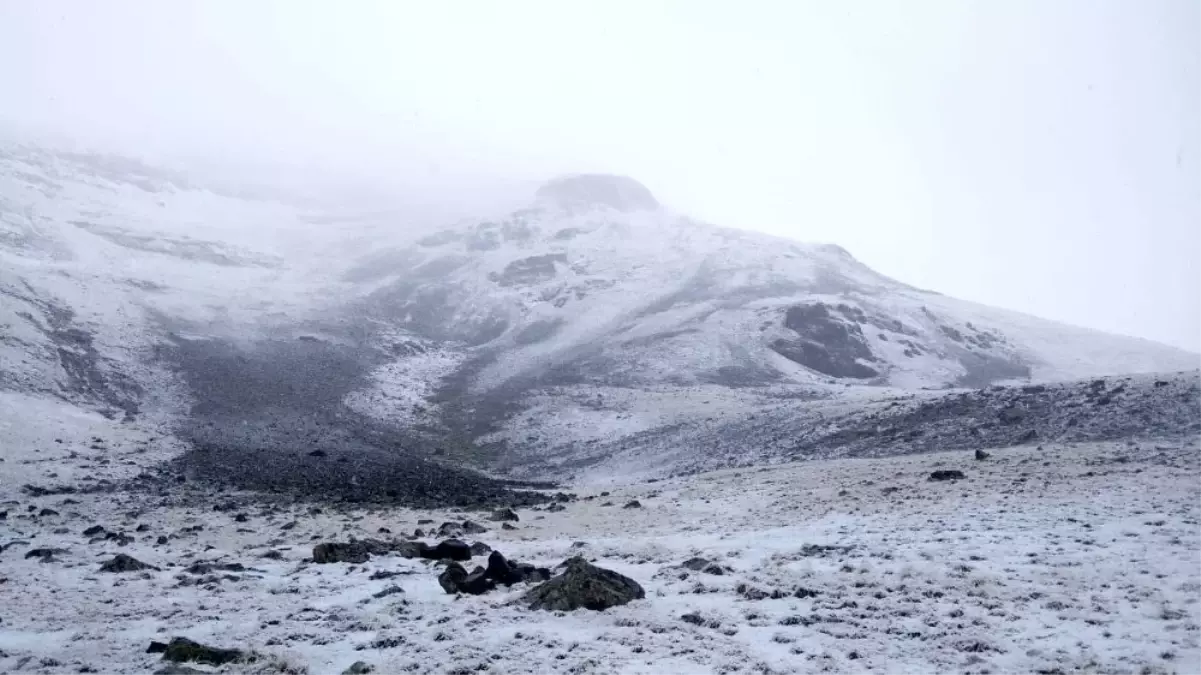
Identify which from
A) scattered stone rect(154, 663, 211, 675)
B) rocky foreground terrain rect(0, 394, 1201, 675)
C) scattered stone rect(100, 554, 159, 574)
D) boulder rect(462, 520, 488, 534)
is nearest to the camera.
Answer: scattered stone rect(154, 663, 211, 675)

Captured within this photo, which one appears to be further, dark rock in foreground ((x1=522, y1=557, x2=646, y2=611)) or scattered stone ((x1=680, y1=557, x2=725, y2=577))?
scattered stone ((x1=680, y1=557, x2=725, y2=577))

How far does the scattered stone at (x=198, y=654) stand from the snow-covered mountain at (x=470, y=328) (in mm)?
31117

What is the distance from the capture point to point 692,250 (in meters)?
109

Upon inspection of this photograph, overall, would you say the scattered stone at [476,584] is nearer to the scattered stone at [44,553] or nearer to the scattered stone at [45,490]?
the scattered stone at [44,553]

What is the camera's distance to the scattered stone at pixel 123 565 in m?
17.7

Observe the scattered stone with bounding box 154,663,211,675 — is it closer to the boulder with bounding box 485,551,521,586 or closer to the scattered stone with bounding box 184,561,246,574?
the boulder with bounding box 485,551,521,586

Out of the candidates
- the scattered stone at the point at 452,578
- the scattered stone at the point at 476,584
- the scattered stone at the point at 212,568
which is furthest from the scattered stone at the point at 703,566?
the scattered stone at the point at 212,568

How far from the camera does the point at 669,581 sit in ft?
53.2

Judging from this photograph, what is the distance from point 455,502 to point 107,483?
1472 cm

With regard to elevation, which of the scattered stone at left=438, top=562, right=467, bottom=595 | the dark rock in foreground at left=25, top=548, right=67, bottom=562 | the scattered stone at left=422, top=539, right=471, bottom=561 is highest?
the scattered stone at left=438, top=562, right=467, bottom=595

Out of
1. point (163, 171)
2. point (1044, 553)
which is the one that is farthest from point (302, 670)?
point (163, 171)

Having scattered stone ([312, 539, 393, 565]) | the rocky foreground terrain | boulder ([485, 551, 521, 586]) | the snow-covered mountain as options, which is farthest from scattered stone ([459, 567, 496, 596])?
the snow-covered mountain

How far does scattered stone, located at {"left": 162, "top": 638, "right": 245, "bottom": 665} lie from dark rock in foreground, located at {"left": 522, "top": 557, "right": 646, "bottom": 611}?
555 cm

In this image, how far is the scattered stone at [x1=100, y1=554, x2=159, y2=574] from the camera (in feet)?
58.0
